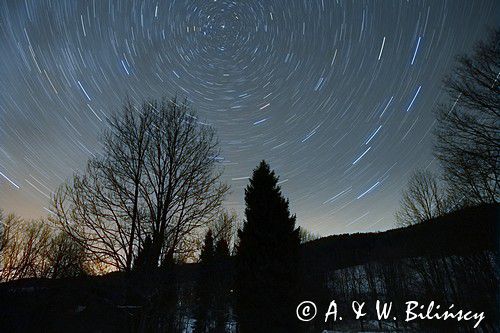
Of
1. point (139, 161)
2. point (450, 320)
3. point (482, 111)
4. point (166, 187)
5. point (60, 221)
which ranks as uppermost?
point (482, 111)

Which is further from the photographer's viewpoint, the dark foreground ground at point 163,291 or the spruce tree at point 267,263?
the spruce tree at point 267,263

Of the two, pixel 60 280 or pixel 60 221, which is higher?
pixel 60 221

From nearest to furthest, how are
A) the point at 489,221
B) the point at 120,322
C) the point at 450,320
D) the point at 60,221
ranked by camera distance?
the point at 60,221
the point at 489,221
the point at 120,322
the point at 450,320

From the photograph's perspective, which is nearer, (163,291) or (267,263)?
(163,291)

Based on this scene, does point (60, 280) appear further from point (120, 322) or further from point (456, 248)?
point (456, 248)

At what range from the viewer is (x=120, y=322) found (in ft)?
36.8

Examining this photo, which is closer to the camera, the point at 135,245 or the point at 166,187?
the point at 135,245

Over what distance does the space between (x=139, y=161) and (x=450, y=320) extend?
16.8 m

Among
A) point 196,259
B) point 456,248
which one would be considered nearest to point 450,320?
point 456,248

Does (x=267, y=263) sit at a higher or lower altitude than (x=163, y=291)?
higher

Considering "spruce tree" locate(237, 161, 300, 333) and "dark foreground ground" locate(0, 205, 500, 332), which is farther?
"spruce tree" locate(237, 161, 300, 333)

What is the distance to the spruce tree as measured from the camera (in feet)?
41.4

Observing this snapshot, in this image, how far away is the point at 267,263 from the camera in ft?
43.9

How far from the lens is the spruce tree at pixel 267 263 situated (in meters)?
12.6
